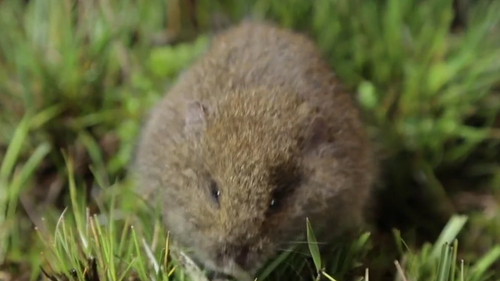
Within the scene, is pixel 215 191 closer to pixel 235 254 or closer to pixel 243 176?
pixel 243 176

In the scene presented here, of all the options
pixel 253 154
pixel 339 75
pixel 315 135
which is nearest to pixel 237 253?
pixel 253 154

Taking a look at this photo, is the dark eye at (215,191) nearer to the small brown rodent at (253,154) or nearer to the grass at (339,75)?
the small brown rodent at (253,154)

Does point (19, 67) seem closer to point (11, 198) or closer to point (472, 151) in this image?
point (11, 198)

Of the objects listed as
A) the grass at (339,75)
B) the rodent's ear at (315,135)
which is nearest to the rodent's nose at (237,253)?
the rodent's ear at (315,135)

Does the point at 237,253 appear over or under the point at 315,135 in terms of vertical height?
under

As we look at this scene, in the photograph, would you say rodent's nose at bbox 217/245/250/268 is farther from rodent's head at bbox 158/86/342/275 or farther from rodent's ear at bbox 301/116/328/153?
rodent's ear at bbox 301/116/328/153

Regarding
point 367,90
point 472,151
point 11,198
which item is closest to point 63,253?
point 11,198

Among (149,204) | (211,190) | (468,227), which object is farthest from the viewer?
(468,227)

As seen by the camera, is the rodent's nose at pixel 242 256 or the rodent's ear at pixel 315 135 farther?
the rodent's ear at pixel 315 135
